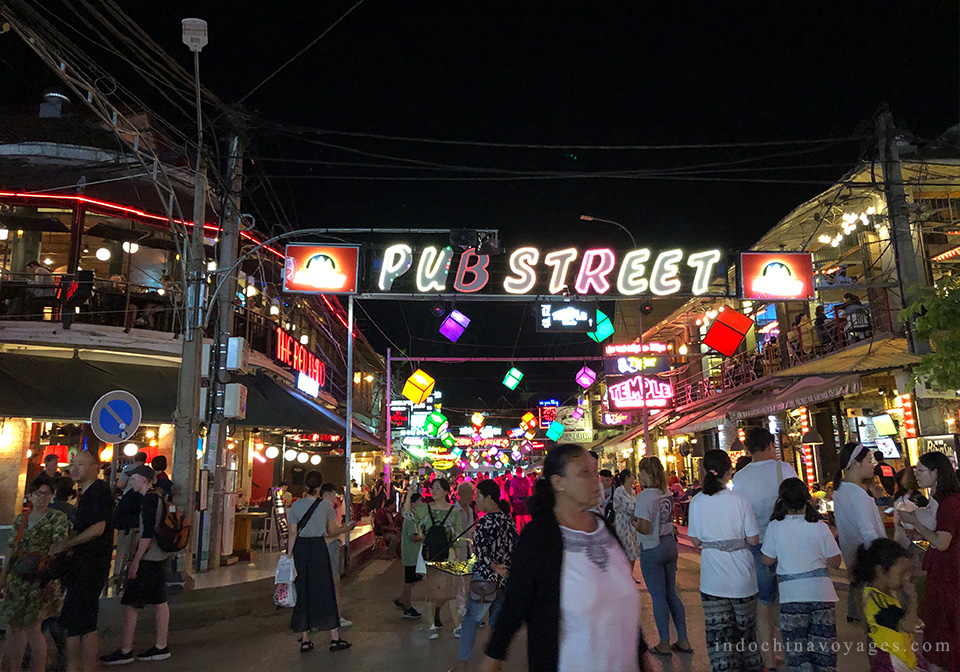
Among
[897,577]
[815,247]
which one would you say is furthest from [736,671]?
[815,247]

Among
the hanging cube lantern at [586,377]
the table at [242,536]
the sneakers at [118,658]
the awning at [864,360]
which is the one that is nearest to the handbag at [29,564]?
the sneakers at [118,658]

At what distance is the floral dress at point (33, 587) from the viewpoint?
602 centimetres

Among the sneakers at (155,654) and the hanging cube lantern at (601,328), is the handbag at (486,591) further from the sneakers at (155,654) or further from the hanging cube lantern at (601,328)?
the hanging cube lantern at (601,328)

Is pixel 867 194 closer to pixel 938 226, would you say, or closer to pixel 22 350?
pixel 938 226

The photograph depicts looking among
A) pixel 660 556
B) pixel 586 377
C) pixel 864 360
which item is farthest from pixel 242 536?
pixel 586 377

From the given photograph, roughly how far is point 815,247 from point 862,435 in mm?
5870

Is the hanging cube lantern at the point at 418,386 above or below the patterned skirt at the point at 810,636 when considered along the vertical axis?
above

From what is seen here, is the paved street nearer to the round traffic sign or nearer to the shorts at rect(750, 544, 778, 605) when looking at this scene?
the shorts at rect(750, 544, 778, 605)

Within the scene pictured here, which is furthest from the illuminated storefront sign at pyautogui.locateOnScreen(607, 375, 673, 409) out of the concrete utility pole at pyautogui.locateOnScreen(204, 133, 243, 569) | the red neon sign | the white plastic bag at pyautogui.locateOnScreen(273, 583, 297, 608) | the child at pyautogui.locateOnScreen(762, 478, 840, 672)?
the child at pyautogui.locateOnScreen(762, 478, 840, 672)

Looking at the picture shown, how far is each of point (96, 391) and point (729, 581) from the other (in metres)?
13.9

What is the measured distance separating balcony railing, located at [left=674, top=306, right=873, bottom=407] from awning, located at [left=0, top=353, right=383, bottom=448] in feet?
44.1

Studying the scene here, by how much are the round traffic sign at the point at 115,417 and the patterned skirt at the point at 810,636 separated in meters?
8.27

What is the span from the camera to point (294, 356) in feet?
70.7

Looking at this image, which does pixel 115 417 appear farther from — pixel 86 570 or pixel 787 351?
pixel 787 351
